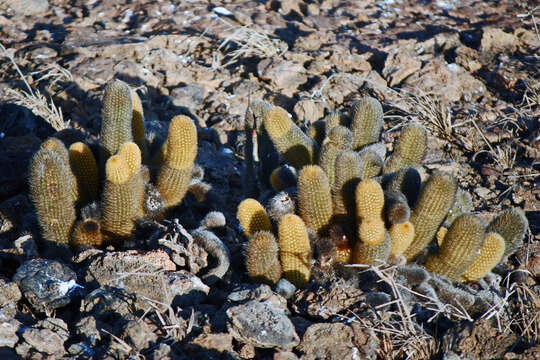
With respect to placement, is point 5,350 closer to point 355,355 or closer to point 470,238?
point 355,355

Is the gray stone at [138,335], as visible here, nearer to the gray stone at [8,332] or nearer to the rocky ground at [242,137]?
the rocky ground at [242,137]

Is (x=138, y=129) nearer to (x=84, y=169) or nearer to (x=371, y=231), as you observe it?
(x=84, y=169)

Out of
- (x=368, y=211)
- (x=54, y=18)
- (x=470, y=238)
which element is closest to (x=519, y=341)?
(x=470, y=238)

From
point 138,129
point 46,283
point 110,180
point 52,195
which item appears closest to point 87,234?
point 52,195

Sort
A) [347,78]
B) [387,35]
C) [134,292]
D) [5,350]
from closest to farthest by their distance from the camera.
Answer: [5,350] < [134,292] < [347,78] < [387,35]

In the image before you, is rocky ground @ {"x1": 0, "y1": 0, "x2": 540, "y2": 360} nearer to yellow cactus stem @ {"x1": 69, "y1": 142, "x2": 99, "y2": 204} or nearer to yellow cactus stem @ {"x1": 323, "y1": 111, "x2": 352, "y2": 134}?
yellow cactus stem @ {"x1": 69, "y1": 142, "x2": 99, "y2": 204}

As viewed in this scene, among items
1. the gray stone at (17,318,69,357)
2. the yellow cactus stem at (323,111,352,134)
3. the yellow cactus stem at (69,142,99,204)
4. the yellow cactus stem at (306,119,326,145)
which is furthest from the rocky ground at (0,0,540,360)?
the yellow cactus stem at (323,111,352,134)

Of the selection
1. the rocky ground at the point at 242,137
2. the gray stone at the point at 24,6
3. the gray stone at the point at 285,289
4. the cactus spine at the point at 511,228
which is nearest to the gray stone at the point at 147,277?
the rocky ground at the point at 242,137
